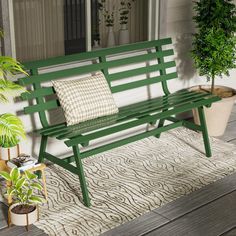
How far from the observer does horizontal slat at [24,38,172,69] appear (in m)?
4.05

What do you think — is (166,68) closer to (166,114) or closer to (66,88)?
(166,114)

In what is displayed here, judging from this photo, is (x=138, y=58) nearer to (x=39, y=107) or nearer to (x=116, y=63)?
(x=116, y=63)

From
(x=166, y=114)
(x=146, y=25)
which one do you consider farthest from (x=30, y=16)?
(x=166, y=114)

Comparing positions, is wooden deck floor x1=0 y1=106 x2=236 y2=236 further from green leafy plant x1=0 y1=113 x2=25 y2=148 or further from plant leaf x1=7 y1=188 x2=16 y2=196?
green leafy plant x1=0 y1=113 x2=25 y2=148

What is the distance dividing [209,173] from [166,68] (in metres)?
1.20

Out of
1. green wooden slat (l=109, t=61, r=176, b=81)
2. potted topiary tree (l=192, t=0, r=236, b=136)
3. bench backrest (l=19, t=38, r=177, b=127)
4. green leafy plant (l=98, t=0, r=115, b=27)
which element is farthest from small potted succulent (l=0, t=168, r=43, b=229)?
potted topiary tree (l=192, t=0, r=236, b=136)

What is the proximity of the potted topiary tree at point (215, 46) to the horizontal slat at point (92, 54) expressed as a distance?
336 mm

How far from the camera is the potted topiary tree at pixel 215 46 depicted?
15.9 ft

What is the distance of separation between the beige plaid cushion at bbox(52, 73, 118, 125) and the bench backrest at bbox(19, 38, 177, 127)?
0.12 meters

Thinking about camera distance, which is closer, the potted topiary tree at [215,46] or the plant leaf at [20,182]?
the plant leaf at [20,182]

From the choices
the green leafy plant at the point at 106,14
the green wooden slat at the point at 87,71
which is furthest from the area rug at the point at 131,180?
the green leafy plant at the point at 106,14

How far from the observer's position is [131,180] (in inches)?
163

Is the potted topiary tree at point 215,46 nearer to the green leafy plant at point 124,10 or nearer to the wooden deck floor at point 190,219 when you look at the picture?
the green leafy plant at point 124,10

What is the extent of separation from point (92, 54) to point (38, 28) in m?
0.69
